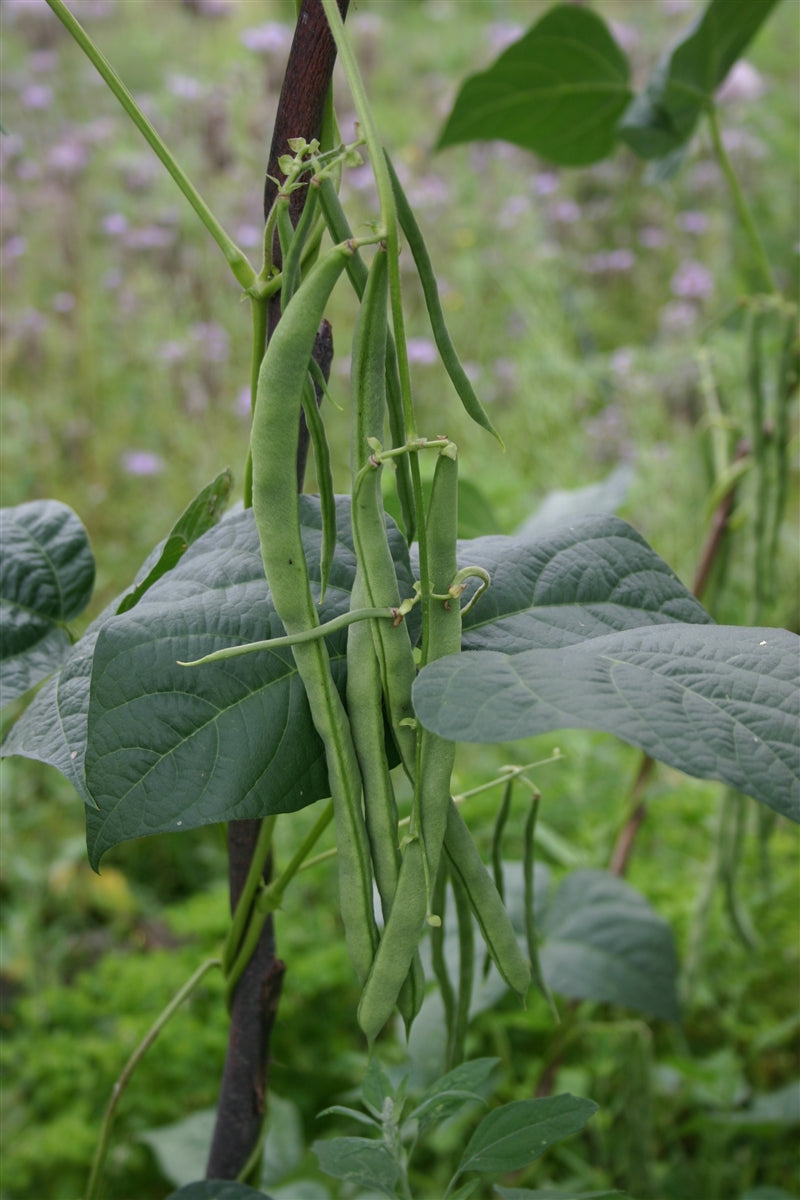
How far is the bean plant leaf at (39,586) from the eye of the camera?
0.70 m

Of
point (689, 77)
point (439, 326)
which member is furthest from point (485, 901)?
point (689, 77)

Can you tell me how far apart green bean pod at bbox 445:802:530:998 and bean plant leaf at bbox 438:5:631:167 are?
2.62ft

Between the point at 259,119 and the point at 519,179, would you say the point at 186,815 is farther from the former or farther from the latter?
the point at 519,179

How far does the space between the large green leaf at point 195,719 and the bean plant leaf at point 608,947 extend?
0.57 meters

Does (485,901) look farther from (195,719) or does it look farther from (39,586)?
(39,586)

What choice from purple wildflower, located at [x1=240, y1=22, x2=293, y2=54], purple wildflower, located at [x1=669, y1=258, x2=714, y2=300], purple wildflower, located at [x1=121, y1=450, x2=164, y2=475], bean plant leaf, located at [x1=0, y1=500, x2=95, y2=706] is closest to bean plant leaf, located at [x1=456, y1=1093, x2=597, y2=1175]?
bean plant leaf, located at [x1=0, y1=500, x2=95, y2=706]

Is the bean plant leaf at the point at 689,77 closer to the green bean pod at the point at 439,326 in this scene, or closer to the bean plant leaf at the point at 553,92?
the bean plant leaf at the point at 553,92

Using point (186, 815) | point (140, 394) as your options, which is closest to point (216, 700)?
point (186, 815)

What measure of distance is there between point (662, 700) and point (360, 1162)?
294mm

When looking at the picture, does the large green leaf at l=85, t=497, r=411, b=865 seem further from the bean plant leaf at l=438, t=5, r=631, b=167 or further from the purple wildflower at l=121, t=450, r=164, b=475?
the purple wildflower at l=121, t=450, r=164, b=475

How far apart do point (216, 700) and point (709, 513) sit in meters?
0.76

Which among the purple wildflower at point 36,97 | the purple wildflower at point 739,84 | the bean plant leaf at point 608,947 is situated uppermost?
the purple wildflower at point 36,97

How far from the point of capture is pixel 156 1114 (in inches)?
45.3

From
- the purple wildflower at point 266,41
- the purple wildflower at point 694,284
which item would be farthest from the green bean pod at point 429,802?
the purple wildflower at point 266,41
